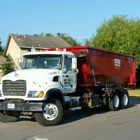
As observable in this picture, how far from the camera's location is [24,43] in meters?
50.8

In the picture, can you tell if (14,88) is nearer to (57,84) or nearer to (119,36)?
(57,84)

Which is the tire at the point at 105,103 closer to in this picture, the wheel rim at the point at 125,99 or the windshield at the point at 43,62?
the wheel rim at the point at 125,99

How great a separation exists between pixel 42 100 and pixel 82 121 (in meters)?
2.15

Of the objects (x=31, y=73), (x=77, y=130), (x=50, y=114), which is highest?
(x=31, y=73)

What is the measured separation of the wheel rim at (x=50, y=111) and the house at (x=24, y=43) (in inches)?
1513

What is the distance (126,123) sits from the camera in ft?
37.4

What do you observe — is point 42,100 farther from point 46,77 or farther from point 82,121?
point 82,121

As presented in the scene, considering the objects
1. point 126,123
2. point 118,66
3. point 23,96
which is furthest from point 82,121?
point 118,66

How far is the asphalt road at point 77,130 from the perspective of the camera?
8902 millimetres

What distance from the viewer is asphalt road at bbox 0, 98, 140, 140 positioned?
29.2 feet

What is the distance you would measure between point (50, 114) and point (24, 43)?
40.9 meters

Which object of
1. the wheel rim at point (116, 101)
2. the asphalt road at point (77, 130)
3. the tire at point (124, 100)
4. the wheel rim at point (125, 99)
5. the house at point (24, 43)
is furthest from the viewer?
the house at point (24, 43)

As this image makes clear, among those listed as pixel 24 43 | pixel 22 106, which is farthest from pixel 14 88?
pixel 24 43

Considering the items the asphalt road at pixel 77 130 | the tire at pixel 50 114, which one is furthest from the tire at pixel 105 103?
the tire at pixel 50 114
